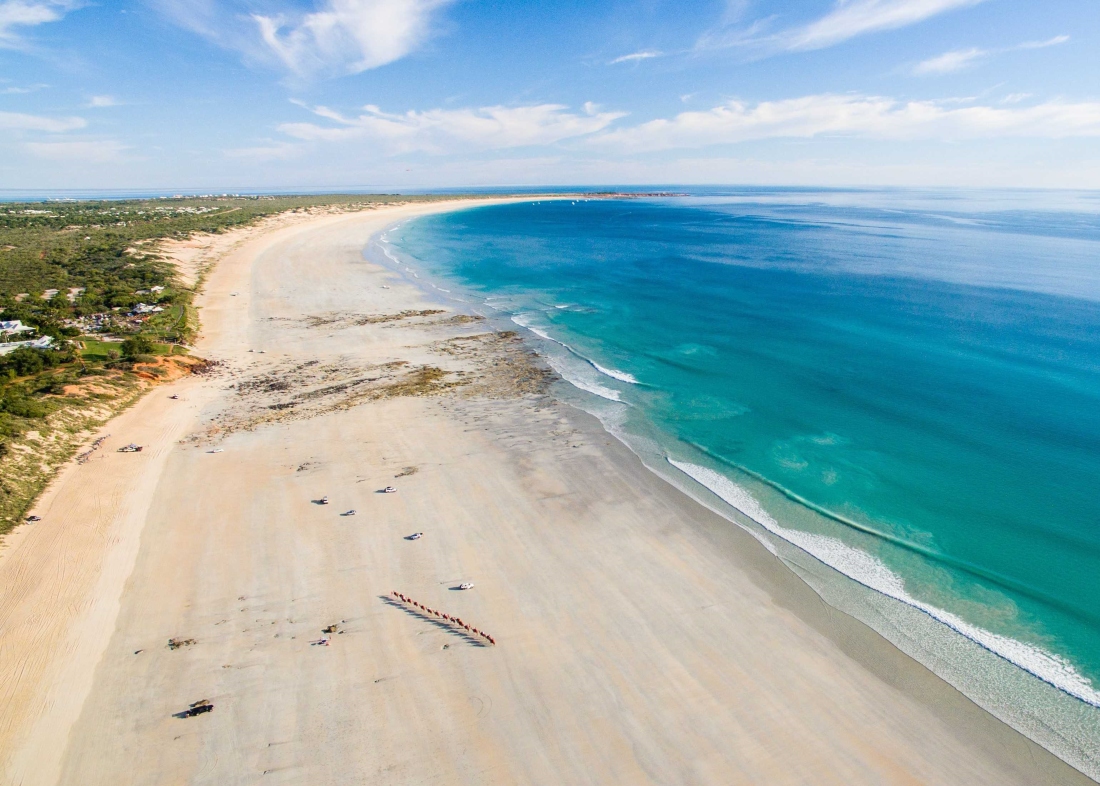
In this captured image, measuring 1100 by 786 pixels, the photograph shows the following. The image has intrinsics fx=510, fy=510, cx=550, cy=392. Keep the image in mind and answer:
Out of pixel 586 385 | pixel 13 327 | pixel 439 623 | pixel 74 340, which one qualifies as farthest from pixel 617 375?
pixel 13 327

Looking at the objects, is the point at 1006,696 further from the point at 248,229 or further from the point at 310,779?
the point at 248,229

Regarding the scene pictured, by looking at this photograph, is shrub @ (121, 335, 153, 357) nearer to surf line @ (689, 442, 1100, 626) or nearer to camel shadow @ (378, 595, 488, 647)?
camel shadow @ (378, 595, 488, 647)

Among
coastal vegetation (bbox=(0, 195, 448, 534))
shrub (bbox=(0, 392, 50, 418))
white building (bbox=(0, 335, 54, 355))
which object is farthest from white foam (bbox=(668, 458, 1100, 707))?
white building (bbox=(0, 335, 54, 355))

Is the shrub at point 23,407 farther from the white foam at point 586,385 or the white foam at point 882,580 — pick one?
the white foam at point 882,580

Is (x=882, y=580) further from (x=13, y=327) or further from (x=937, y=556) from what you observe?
(x=13, y=327)

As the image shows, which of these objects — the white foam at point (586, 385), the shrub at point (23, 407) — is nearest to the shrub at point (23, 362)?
the shrub at point (23, 407)
